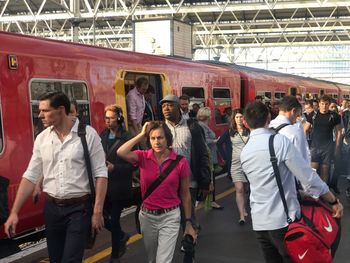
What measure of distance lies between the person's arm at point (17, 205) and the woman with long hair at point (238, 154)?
3716 millimetres

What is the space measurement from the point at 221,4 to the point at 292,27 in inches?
342

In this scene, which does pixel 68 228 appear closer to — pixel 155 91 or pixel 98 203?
pixel 98 203

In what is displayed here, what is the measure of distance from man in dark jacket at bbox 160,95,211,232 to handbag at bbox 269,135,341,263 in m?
1.43

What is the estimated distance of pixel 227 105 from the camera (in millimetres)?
11930

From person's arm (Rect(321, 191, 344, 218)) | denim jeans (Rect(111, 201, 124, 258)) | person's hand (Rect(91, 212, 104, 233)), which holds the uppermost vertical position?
person's arm (Rect(321, 191, 344, 218))

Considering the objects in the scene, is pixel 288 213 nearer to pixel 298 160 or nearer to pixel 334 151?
pixel 298 160

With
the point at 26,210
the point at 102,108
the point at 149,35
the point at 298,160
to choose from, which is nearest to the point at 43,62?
the point at 102,108

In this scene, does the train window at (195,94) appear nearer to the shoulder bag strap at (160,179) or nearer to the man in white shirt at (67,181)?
the shoulder bag strap at (160,179)

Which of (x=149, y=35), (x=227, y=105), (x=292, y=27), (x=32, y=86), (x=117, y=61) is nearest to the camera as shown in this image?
(x=32, y=86)

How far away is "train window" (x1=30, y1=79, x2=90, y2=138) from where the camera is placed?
5602mm

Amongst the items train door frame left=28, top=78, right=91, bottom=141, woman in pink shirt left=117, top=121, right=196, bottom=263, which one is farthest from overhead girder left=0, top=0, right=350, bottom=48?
woman in pink shirt left=117, top=121, right=196, bottom=263

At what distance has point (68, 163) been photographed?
11.3ft

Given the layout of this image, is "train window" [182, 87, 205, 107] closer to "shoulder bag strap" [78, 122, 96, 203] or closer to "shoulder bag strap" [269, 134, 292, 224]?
"shoulder bag strap" [78, 122, 96, 203]

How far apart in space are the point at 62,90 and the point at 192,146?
2131mm
